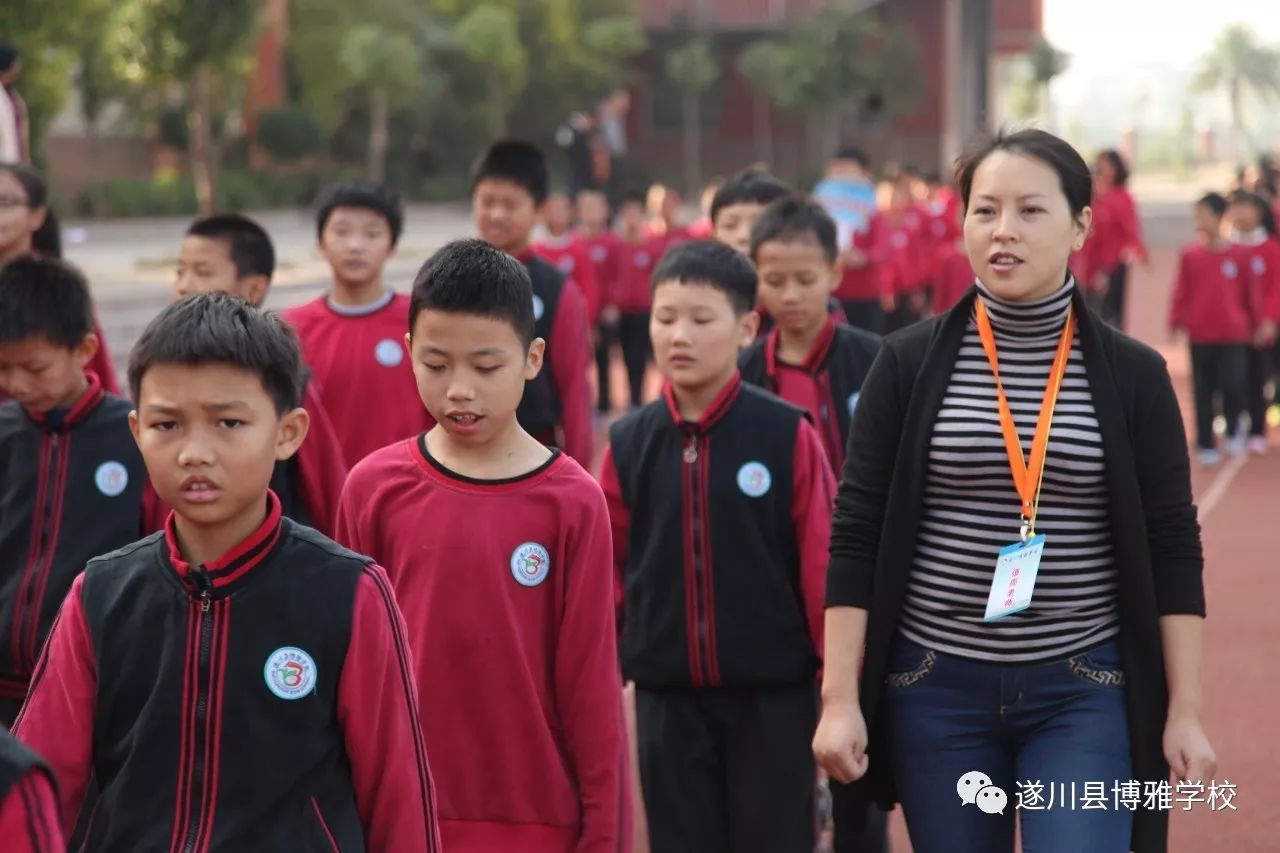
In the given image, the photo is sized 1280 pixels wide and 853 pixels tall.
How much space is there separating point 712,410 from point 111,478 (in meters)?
1.40

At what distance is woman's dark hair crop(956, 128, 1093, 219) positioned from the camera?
3461mm

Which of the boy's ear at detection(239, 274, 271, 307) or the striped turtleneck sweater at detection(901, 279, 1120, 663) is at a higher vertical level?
the boy's ear at detection(239, 274, 271, 307)

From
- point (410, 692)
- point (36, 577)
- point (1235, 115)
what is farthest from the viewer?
point (1235, 115)

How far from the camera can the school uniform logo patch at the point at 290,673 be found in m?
2.76

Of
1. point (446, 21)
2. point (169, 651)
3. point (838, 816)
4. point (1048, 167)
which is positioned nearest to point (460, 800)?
point (838, 816)

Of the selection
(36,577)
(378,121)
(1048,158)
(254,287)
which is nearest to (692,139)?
(378,121)

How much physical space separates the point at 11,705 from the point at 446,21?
39.9 m

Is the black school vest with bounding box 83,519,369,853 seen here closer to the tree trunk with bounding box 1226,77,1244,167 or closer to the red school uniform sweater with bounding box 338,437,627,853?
the red school uniform sweater with bounding box 338,437,627,853

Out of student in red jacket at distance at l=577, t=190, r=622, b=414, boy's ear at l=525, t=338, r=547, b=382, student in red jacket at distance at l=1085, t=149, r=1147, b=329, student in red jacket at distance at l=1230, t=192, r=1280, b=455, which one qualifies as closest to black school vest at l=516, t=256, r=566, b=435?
boy's ear at l=525, t=338, r=547, b=382

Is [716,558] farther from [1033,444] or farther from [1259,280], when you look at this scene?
[1259,280]

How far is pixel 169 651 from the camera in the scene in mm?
2744

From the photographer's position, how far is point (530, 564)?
3531mm

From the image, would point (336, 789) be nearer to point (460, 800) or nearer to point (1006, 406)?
point (460, 800)

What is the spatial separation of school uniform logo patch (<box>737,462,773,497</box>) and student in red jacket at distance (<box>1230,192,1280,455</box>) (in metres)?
9.43
